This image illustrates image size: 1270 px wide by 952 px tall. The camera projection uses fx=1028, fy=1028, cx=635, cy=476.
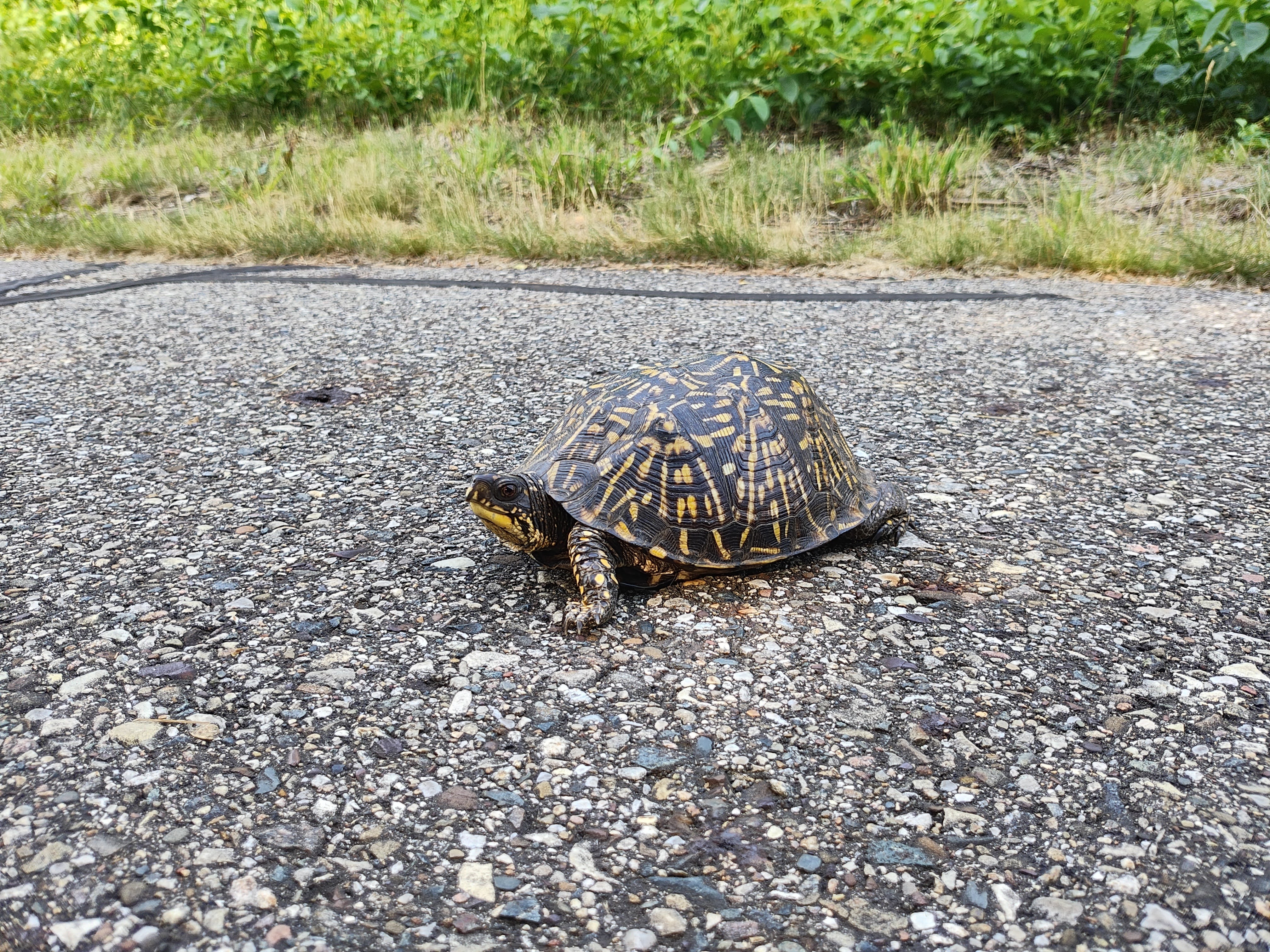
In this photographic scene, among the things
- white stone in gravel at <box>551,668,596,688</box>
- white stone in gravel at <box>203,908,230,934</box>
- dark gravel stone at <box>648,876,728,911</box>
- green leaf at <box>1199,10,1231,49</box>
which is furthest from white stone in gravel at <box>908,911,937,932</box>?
green leaf at <box>1199,10,1231,49</box>

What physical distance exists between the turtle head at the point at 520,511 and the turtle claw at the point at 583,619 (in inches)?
10.6

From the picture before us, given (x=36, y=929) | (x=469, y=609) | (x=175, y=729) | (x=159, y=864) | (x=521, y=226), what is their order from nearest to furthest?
(x=36, y=929) < (x=159, y=864) < (x=175, y=729) < (x=469, y=609) < (x=521, y=226)

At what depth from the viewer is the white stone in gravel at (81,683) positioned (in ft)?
9.10

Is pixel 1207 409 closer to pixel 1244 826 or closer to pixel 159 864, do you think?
pixel 1244 826

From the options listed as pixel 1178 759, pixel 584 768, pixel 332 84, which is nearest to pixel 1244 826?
pixel 1178 759

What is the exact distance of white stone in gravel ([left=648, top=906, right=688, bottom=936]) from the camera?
80.8 inches

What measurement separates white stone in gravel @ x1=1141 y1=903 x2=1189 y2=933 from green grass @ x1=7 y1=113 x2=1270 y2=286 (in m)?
6.47

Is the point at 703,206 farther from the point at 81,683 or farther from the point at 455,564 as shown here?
the point at 81,683

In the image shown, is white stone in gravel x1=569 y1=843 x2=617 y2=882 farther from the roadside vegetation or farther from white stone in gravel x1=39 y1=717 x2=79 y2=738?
the roadside vegetation

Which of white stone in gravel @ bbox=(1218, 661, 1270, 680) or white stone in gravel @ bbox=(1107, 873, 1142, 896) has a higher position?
white stone in gravel @ bbox=(1218, 661, 1270, 680)

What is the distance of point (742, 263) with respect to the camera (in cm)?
855

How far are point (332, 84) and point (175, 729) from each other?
12.1 meters

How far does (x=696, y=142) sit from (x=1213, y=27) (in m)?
4.84

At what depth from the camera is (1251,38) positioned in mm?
9352
